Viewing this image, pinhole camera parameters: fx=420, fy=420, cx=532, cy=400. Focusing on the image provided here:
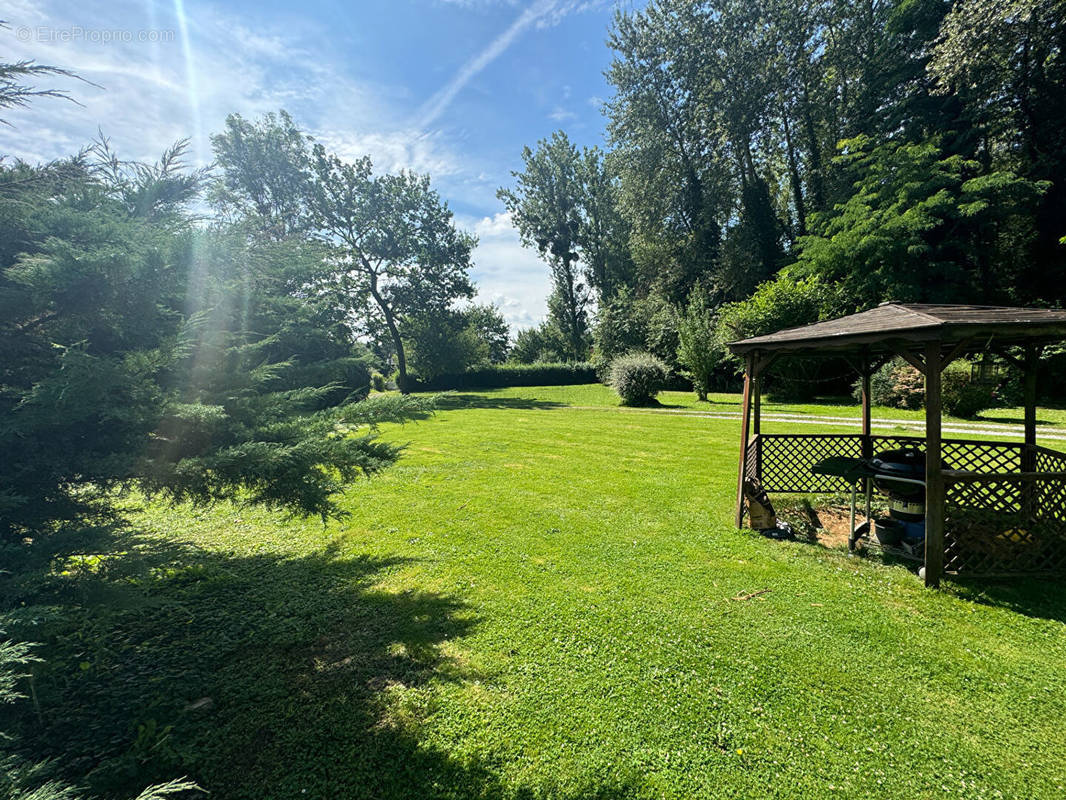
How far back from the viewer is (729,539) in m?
5.21

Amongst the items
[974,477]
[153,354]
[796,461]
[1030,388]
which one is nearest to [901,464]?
[974,477]

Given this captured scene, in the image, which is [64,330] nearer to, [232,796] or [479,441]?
[232,796]

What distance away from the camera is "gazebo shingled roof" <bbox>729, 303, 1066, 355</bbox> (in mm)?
3742

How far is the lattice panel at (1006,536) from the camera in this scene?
4.20 m

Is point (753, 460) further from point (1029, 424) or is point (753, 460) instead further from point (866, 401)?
point (1029, 424)

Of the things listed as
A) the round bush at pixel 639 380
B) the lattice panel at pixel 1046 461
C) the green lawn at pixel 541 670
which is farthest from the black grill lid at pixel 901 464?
the round bush at pixel 639 380

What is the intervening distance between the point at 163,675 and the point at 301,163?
3026cm

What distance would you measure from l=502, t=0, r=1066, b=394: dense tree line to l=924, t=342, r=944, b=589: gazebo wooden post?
51.6 feet

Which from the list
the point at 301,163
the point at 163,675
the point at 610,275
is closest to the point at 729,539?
the point at 163,675

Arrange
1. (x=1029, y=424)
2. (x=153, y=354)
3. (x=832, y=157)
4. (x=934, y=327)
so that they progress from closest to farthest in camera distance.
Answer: (x=153, y=354) < (x=934, y=327) < (x=1029, y=424) < (x=832, y=157)

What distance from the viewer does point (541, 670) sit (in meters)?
3.06

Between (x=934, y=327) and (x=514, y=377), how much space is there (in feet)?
102

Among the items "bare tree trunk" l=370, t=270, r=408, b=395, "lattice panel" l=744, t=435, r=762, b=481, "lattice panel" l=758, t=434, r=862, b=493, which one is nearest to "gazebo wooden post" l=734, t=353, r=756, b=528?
"lattice panel" l=744, t=435, r=762, b=481

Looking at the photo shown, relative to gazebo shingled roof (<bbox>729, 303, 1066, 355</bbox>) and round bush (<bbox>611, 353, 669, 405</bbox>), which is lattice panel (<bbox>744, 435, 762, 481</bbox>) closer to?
gazebo shingled roof (<bbox>729, 303, 1066, 355</bbox>)
